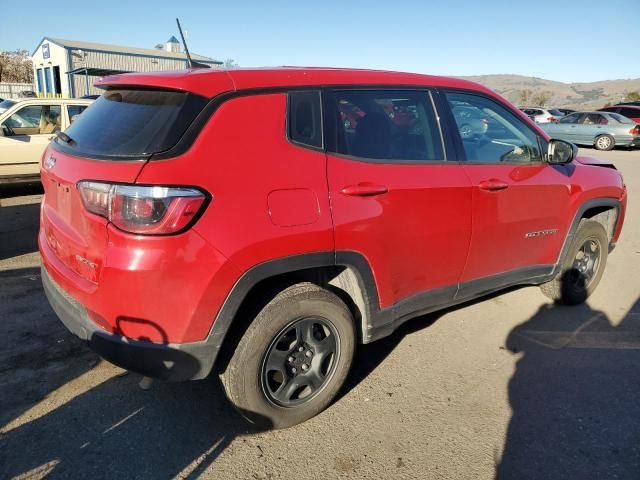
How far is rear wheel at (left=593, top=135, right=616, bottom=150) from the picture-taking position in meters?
19.9

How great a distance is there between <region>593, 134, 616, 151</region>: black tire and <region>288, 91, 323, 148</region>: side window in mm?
20762

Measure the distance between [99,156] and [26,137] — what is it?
677 centimetres

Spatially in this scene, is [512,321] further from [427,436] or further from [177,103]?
[177,103]

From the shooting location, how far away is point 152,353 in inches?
90.8

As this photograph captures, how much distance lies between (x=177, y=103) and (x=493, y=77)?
140m

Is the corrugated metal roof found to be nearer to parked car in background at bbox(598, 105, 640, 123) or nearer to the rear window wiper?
parked car in background at bbox(598, 105, 640, 123)

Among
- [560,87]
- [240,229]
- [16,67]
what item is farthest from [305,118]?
[560,87]

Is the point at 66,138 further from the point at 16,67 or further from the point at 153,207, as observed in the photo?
the point at 16,67

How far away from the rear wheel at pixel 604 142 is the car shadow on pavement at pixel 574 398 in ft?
59.7

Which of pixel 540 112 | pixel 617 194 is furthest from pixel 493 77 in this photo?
pixel 617 194

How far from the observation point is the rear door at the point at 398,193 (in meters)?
2.69

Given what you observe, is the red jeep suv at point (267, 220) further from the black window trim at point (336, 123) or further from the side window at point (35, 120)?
the side window at point (35, 120)

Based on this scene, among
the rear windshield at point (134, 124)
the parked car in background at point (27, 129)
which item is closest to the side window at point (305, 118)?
the rear windshield at point (134, 124)

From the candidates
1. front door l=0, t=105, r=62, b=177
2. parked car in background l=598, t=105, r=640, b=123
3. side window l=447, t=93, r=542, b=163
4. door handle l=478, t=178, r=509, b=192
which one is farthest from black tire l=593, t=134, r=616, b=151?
door handle l=478, t=178, r=509, b=192
